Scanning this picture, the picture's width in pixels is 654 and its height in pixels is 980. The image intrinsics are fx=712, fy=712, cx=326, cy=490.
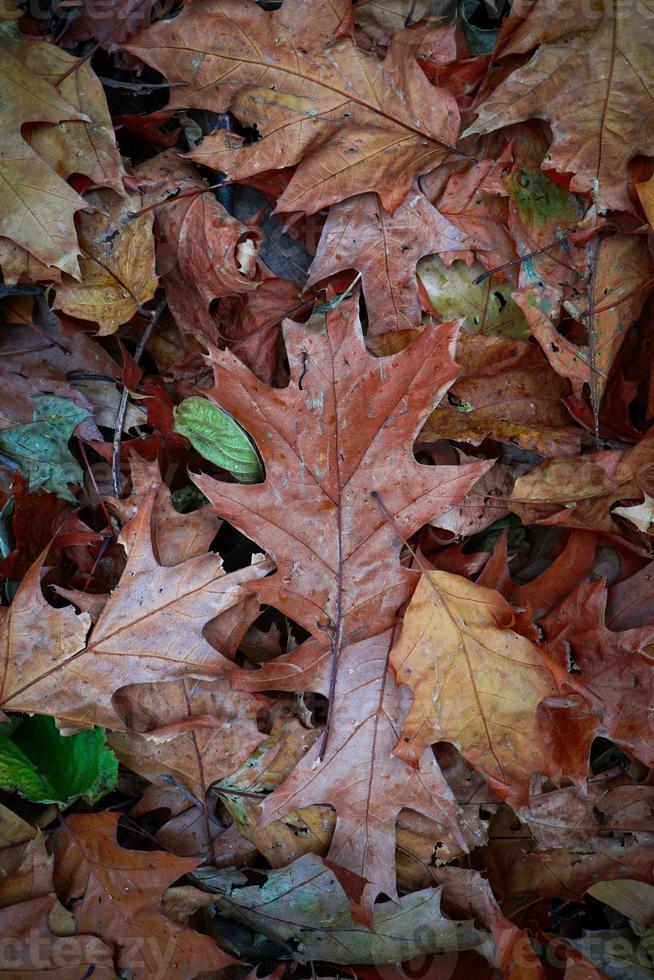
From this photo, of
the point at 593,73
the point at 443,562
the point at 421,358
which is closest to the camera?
the point at 421,358

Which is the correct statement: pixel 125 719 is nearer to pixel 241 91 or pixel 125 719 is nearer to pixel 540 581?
pixel 540 581

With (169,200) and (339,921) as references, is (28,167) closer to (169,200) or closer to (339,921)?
(169,200)

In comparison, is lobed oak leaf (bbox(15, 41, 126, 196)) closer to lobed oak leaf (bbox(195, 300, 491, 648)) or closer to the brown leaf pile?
the brown leaf pile

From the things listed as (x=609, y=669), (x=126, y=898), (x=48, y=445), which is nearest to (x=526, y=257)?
(x=609, y=669)

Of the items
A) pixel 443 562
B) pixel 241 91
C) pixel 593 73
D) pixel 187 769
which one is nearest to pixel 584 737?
pixel 443 562

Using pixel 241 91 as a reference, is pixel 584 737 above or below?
below

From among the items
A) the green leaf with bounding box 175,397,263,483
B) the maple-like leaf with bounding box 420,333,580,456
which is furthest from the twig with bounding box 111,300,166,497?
the maple-like leaf with bounding box 420,333,580,456

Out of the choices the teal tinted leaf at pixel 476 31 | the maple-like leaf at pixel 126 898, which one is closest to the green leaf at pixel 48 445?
the maple-like leaf at pixel 126 898
